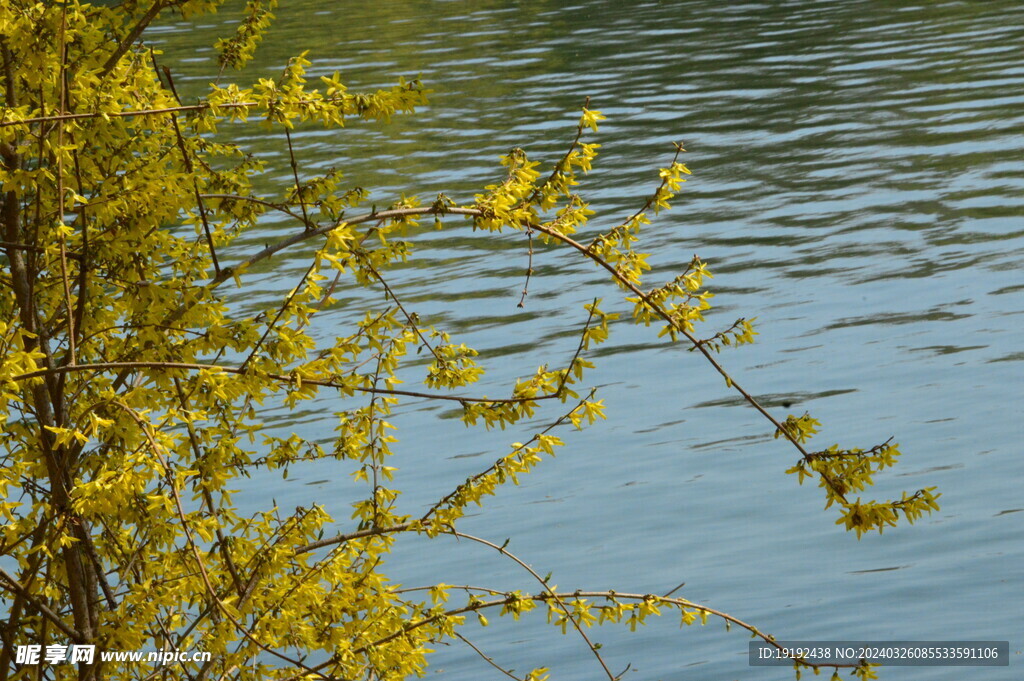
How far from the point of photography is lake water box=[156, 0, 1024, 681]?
728 centimetres

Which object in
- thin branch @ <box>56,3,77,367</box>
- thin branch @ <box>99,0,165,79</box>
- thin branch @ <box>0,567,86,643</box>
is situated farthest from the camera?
thin branch @ <box>99,0,165,79</box>

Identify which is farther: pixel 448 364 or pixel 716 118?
pixel 716 118

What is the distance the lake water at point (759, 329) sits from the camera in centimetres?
728

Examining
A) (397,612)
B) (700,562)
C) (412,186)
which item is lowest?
(397,612)

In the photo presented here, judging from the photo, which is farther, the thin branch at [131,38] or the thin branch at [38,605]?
the thin branch at [131,38]

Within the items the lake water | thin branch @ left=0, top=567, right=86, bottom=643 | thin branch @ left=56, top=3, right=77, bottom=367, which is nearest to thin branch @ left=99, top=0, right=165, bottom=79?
thin branch @ left=56, top=3, right=77, bottom=367

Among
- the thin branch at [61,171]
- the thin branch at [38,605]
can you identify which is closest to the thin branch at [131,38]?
the thin branch at [61,171]

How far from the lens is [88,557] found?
4254 millimetres

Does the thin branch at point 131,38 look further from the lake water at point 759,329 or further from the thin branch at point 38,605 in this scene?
the lake water at point 759,329

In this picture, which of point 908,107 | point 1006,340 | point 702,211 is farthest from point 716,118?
point 1006,340

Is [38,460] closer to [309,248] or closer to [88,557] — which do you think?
[88,557]

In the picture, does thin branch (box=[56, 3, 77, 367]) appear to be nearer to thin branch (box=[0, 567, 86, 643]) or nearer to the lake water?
thin branch (box=[0, 567, 86, 643])

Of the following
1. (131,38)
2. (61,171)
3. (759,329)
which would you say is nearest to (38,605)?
(61,171)

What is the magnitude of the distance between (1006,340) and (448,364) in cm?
695
